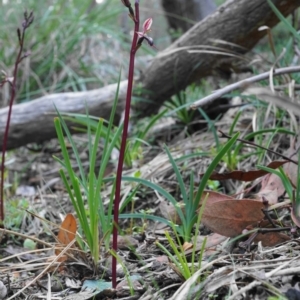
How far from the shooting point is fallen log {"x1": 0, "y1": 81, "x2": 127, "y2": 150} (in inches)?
116

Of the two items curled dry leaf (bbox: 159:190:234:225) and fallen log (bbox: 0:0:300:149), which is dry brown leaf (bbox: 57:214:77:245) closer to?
curled dry leaf (bbox: 159:190:234:225)

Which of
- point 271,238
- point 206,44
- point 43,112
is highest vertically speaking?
point 206,44

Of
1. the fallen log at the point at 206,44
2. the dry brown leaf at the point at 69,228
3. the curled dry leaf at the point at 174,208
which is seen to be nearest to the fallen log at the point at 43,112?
the fallen log at the point at 206,44

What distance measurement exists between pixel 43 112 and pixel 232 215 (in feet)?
6.05

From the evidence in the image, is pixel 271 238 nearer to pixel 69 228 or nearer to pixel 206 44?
pixel 69 228

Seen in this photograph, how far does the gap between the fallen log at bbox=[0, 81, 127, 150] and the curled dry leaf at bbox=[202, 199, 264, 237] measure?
168cm

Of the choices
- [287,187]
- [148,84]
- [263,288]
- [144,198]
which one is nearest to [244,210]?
[287,187]

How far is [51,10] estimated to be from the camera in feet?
15.6

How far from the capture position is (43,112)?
2947 millimetres

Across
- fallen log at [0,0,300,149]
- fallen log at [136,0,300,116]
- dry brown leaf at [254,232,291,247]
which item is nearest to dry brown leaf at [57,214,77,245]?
dry brown leaf at [254,232,291,247]

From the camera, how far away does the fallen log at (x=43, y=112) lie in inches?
116

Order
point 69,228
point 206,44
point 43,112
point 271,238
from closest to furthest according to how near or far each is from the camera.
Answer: point 271,238, point 69,228, point 206,44, point 43,112

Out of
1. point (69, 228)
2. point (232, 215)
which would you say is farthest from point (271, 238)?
point (69, 228)

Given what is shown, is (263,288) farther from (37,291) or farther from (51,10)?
(51,10)
